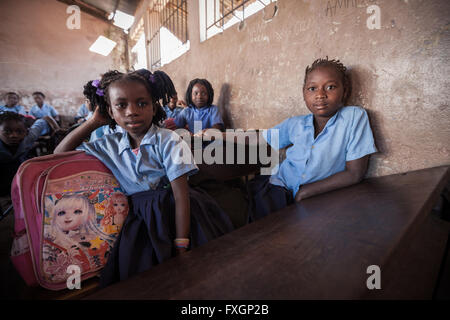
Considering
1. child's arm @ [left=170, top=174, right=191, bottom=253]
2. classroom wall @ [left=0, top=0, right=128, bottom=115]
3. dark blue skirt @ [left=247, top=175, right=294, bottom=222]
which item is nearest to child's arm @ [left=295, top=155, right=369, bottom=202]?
dark blue skirt @ [left=247, top=175, right=294, bottom=222]

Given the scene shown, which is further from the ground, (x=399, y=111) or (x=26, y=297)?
(x=399, y=111)

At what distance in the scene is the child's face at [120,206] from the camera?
986mm

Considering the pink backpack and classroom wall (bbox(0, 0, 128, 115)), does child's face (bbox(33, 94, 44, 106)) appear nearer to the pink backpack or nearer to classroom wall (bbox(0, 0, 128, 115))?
classroom wall (bbox(0, 0, 128, 115))

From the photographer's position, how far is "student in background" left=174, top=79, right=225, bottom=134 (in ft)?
8.20

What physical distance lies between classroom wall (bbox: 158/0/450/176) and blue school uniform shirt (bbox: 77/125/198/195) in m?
1.21

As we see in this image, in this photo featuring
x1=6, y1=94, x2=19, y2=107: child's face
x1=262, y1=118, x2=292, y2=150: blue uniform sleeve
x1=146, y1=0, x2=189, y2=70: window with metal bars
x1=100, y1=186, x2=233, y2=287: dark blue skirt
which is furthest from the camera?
x1=6, y1=94, x2=19, y2=107: child's face

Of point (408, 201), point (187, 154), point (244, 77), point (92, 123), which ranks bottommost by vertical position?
point (408, 201)

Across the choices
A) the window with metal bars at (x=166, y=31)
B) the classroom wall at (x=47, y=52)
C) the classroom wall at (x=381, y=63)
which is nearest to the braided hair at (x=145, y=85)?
the classroom wall at (x=381, y=63)

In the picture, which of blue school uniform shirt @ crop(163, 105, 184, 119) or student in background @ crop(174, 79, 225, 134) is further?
blue school uniform shirt @ crop(163, 105, 184, 119)

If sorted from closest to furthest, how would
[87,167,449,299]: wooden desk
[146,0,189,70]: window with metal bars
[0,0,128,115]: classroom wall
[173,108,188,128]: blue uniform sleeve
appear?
[87,167,449,299]: wooden desk
[173,108,188,128]: blue uniform sleeve
[146,0,189,70]: window with metal bars
[0,0,128,115]: classroom wall

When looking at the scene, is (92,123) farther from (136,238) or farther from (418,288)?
(418,288)
